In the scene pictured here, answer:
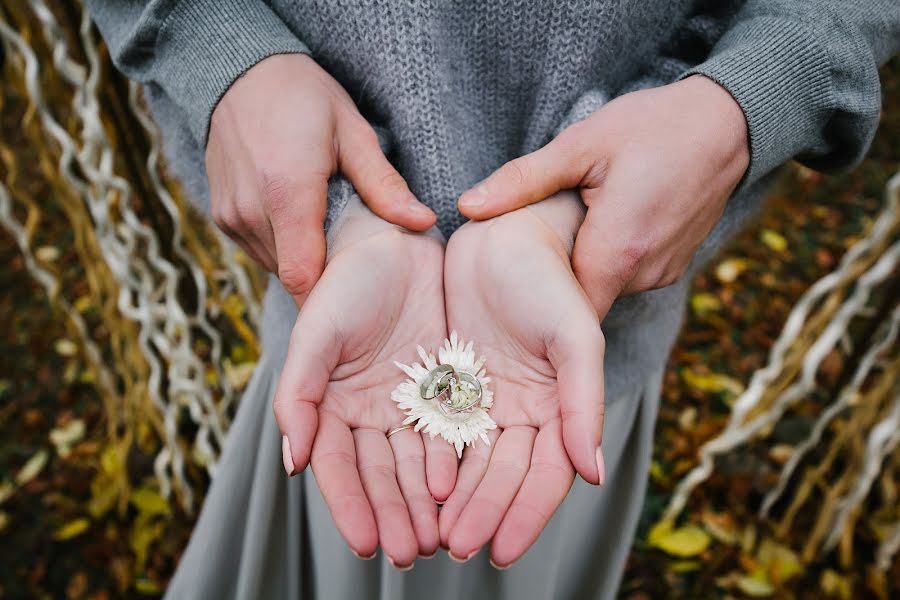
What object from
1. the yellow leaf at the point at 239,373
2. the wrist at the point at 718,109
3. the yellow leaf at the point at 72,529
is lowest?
the yellow leaf at the point at 72,529

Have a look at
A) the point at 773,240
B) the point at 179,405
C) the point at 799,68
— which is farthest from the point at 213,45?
the point at 773,240

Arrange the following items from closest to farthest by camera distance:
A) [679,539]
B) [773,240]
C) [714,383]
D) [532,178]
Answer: [532,178] → [679,539] → [714,383] → [773,240]

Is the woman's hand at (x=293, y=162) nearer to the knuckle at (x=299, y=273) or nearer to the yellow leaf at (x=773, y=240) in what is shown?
the knuckle at (x=299, y=273)

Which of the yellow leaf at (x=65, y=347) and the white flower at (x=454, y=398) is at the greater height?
the white flower at (x=454, y=398)

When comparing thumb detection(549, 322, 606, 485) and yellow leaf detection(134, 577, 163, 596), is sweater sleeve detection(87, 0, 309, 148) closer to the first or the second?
thumb detection(549, 322, 606, 485)

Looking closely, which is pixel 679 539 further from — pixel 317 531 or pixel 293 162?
pixel 293 162

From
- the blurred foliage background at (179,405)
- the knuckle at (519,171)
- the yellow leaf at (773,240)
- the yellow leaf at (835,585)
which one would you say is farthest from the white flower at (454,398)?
the yellow leaf at (773,240)
